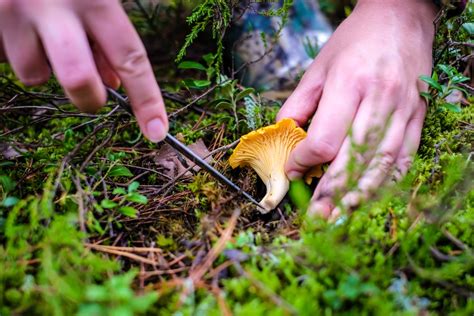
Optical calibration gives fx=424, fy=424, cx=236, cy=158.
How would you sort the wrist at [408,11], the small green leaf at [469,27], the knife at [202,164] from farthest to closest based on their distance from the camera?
the small green leaf at [469,27] → the wrist at [408,11] → the knife at [202,164]

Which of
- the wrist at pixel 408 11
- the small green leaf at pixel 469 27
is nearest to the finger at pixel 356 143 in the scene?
the wrist at pixel 408 11

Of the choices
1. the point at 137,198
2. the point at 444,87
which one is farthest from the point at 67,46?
the point at 444,87

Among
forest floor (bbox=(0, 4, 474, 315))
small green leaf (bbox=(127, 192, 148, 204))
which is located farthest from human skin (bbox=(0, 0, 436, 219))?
small green leaf (bbox=(127, 192, 148, 204))

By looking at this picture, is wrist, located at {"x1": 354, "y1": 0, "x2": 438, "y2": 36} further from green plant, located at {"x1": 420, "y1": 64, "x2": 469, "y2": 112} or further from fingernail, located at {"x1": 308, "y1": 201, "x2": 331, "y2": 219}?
fingernail, located at {"x1": 308, "y1": 201, "x2": 331, "y2": 219}

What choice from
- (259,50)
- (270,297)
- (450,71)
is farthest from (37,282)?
(259,50)

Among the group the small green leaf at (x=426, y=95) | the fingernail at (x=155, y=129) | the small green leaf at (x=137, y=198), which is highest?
the fingernail at (x=155, y=129)

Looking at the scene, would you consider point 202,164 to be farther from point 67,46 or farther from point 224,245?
point 67,46

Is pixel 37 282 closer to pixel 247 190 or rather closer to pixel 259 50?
pixel 247 190

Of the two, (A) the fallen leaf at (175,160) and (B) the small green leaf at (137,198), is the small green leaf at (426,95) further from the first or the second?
(B) the small green leaf at (137,198)
